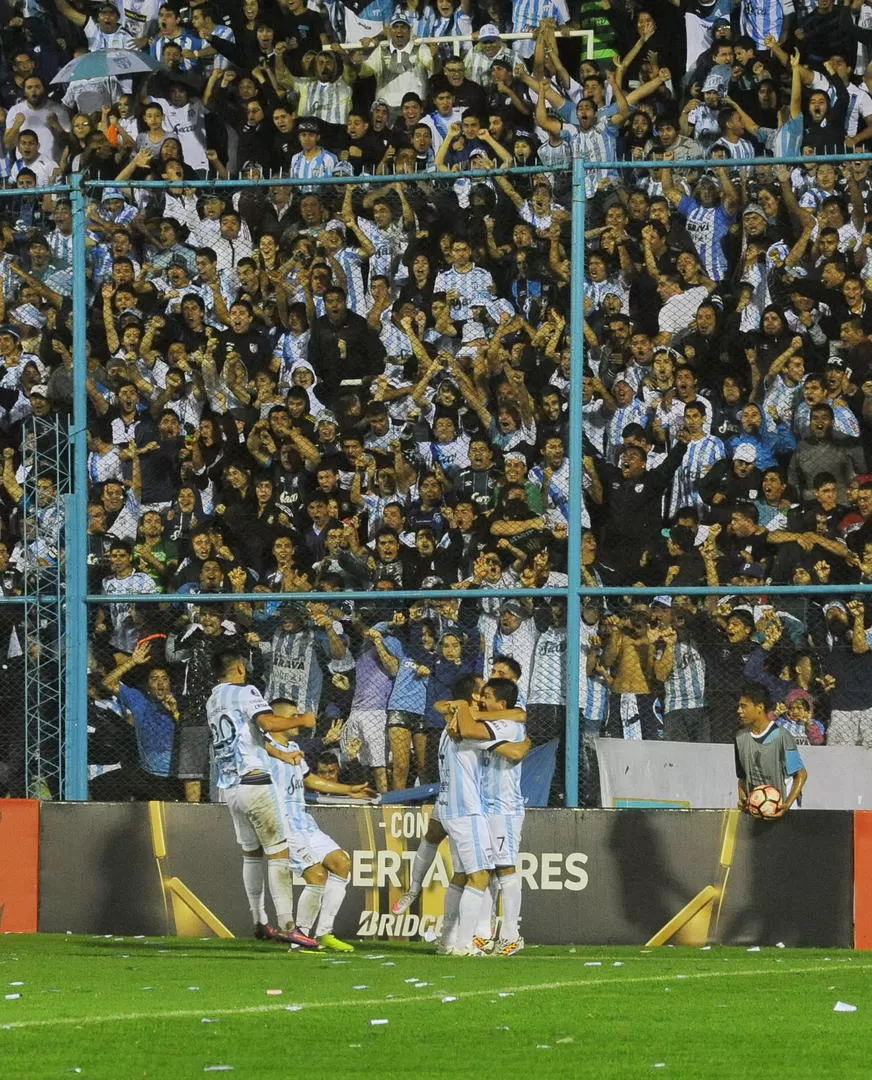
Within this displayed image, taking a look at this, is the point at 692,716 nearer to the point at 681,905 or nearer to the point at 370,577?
the point at 681,905

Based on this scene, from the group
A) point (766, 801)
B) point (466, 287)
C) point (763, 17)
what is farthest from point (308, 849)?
point (763, 17)

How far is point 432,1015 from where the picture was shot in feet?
28.6

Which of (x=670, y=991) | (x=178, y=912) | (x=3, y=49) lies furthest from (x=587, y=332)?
(x=3, y=49)

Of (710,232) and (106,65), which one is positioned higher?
(106,65)

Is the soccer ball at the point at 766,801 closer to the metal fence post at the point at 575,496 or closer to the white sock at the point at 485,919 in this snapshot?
the metal fence post at the point at 575,496

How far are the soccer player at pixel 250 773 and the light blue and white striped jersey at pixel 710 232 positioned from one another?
4.93 m

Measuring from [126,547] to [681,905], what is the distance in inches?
190

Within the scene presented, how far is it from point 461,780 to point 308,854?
1265mm

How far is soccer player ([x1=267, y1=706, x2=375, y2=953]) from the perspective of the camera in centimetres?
1245

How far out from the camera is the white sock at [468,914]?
11.7m

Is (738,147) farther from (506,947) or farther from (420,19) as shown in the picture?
(506,947)

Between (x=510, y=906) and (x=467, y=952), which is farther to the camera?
(x=510, y=906)

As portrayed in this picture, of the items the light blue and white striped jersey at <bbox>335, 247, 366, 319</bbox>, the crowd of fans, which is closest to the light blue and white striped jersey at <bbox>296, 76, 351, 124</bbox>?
the crowd of fans

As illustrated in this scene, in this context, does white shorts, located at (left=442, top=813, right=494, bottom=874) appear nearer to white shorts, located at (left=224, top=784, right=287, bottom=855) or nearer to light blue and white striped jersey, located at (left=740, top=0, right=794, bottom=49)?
white shorts, located at (left=224, top=784, right=287, bottom=855)
